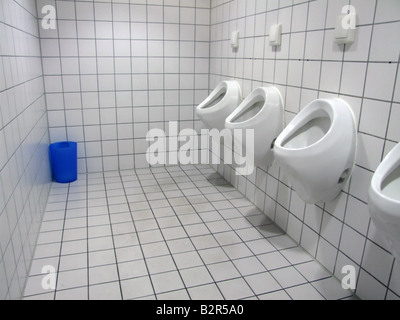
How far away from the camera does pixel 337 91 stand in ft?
6.23

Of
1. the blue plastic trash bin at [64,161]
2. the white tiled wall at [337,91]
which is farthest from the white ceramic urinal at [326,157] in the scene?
the blue plastic trash bin at [64,161]

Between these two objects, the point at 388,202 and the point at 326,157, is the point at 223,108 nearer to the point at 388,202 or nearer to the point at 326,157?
the point at 326,157

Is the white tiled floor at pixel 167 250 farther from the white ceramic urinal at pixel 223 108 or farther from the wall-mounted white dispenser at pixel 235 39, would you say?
the wall-mounted white dispenser at pixel 235 39

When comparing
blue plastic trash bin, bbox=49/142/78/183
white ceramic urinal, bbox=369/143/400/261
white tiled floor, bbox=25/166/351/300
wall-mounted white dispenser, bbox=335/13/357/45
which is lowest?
white tiled floor, bbox=25/166/351/300

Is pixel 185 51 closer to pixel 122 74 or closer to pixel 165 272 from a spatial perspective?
pixel 122 74

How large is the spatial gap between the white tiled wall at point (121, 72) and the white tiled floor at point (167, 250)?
64 centimetres

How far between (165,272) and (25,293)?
30.7 inches

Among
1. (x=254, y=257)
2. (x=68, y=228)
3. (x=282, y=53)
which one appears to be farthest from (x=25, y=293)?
(x=282, y=53)

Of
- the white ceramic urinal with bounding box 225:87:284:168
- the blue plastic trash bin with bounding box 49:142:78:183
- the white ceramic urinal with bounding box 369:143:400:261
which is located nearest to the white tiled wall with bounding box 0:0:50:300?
the blue plastic trash bin with bounding box 49:142:78:183

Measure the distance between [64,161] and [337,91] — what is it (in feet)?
8.62

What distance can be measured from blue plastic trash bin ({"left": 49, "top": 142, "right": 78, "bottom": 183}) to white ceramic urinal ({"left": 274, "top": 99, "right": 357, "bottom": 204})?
7.44ft

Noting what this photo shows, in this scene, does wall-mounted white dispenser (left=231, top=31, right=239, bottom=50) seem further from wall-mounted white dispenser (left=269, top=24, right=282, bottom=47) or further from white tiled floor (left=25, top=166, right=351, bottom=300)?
white tiled floor (left=25, top=166, right=351, bottom=300)

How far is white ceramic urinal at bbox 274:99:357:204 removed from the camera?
174 centimetres

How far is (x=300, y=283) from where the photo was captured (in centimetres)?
195
